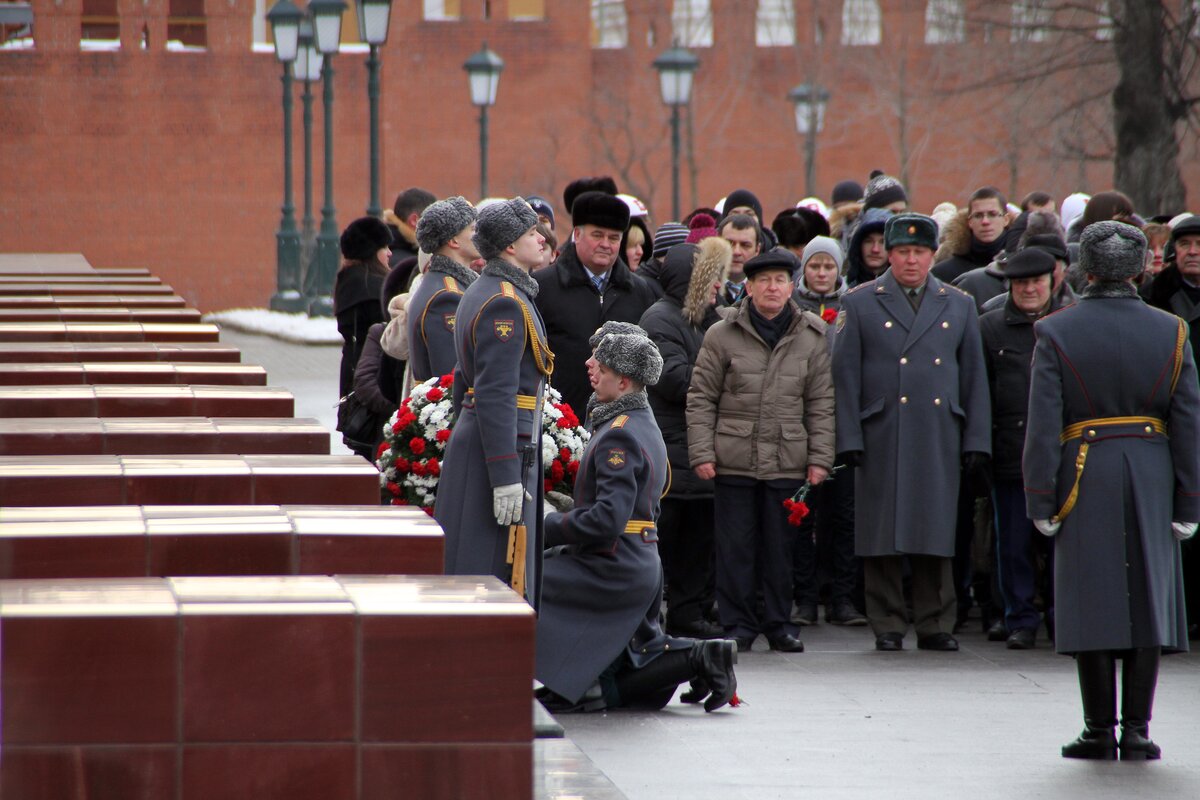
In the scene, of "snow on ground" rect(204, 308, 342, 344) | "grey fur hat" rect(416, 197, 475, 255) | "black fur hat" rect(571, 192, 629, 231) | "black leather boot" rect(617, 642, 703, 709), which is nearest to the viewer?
"black leather boot" rect(617, 642, 703, 709)

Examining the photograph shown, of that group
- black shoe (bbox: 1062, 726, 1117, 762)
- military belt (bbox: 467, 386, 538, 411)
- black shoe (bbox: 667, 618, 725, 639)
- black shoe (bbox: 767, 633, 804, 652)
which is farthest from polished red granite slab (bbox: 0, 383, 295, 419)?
black shoe (bbox: 1062, 726, 1117, 762)

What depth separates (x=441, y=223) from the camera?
7.54 m

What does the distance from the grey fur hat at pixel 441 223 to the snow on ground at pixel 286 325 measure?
625 inches

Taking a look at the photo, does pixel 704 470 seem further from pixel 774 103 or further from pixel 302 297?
pixel 774 103

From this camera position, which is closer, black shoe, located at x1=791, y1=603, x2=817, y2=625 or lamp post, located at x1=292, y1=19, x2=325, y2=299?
black shoe, located at x1=791, y1=603, x2=817, y2=625

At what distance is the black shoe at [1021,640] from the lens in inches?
338

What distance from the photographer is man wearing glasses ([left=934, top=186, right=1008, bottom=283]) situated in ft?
34.0

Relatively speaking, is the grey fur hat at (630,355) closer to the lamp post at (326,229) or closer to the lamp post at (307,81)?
the lamp post at (326,229)

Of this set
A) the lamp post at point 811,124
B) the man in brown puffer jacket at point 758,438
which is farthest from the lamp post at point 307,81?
the man in brown puffer jacket at point 758,438

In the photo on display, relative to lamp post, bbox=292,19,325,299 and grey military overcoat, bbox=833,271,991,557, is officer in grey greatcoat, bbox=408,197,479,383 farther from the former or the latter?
→ lamp post, bbox=292,19,325,299

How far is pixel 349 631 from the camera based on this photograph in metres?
3.56

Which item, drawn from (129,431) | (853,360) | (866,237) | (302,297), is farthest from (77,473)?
(302,297)

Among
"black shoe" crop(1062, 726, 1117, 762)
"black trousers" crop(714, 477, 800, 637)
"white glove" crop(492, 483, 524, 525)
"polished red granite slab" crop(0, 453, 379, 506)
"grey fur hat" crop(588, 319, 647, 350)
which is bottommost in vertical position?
"black shoe" crop(1062, 726, 1117, 762)

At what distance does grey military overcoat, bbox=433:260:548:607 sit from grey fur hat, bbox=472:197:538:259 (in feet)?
0.26
